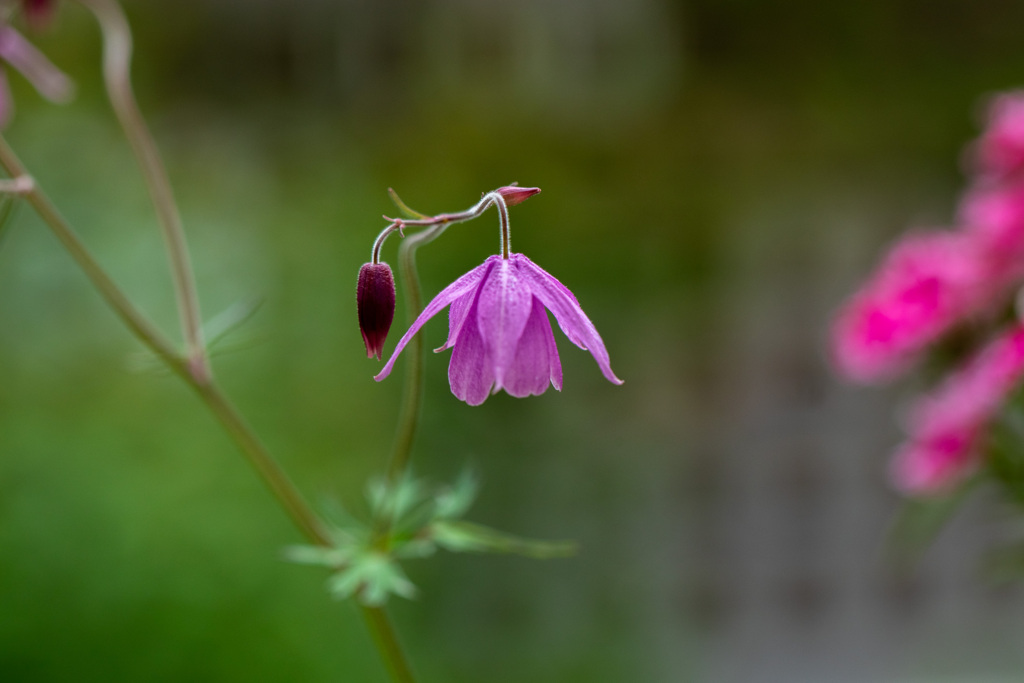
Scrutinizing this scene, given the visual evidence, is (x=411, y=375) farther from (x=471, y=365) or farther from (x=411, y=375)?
(x=471, y=365)

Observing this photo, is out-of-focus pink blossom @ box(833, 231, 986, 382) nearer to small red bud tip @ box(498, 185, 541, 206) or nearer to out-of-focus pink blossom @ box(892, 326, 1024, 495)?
out-of-focus pink blossom @ box(892, 326, 1024, 495)

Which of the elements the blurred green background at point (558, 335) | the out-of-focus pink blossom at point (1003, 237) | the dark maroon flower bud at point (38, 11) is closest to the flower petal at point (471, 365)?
the dark maroon flower bud at point (38, 11)

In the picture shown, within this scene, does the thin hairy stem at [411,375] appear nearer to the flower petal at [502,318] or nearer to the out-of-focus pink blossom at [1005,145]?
the flower petal at [502,318]

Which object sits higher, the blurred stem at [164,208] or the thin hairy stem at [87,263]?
the blurred stem at [164,208]

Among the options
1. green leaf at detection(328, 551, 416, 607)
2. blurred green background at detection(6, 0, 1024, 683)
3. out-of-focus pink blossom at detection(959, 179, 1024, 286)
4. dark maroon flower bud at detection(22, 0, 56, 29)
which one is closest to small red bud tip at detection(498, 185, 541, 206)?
green leaf at detection(328, 551, 416, 607)

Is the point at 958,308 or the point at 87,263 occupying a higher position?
the point at 958,308

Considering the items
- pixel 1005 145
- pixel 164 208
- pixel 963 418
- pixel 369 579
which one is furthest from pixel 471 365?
pixel 1005 145
